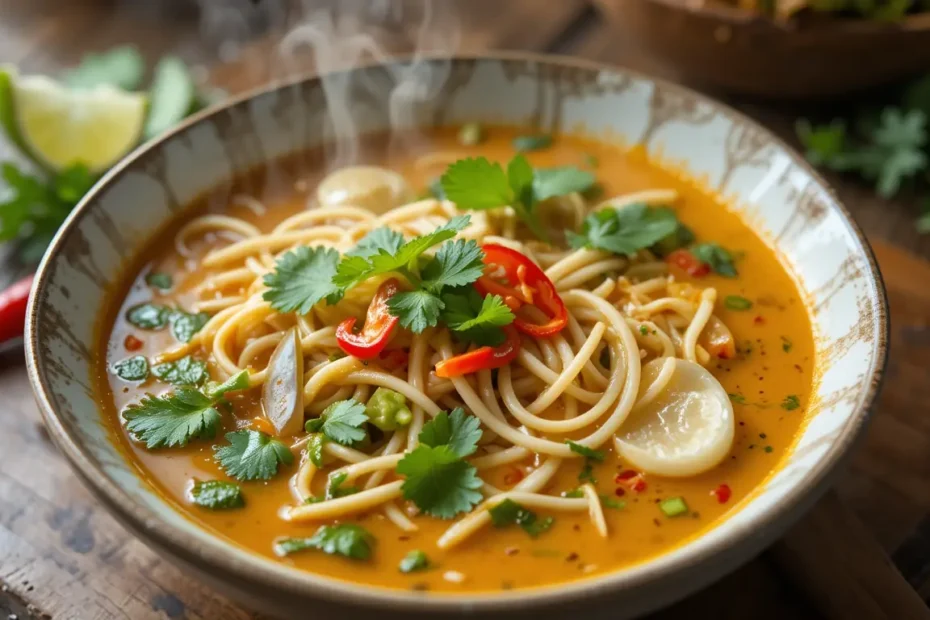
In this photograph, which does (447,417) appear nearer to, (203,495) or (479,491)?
(479,491)

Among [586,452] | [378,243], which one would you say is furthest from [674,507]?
[378,243]

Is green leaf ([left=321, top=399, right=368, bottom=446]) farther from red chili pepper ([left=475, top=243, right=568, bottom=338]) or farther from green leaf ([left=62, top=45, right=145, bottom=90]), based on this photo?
green leaf ([left=62, top=45, right=145, bottom=90])

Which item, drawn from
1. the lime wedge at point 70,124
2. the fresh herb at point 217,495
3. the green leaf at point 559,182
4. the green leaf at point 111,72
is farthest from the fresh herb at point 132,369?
the green leaf at point 111,72

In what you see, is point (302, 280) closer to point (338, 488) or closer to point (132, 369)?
point (132, 369)

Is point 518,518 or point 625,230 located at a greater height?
point 625,230

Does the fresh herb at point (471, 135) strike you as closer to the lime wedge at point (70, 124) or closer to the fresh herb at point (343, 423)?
the lime wedge at point (70, 124)

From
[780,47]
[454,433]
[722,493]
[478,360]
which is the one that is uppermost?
[780,47]
